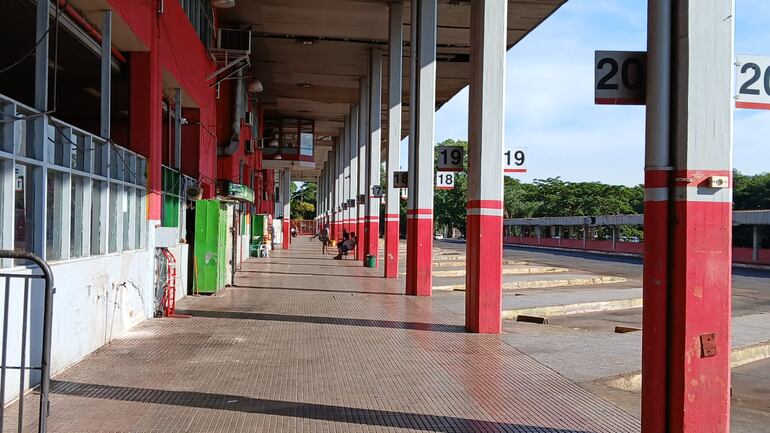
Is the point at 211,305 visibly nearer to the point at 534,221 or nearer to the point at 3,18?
the point at 3,18

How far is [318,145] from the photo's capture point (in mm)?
60125

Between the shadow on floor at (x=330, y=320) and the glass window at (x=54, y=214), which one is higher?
the glass window at (x=54, y=214)

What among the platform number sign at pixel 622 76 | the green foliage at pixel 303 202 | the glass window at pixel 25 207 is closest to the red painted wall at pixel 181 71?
the glass window at pixel 25 207

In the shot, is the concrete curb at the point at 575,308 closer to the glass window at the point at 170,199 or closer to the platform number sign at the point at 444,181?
the platform number sign at the point at 444,181

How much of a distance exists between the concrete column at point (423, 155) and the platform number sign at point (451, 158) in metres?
2.01

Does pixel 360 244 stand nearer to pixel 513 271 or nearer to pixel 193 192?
pixel 513 271

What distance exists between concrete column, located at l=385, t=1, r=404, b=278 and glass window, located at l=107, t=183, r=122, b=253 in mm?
11682

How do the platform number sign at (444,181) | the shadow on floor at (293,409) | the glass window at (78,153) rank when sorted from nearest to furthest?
the shadow on floor at (293,409)
the glass window at (78,153)
the platform number sign at (444,181)

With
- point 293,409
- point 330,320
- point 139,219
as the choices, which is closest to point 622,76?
point 293,409

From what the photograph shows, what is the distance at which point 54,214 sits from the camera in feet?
26.9

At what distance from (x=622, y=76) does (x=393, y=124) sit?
1689 cm

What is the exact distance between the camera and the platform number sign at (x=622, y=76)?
5906mm

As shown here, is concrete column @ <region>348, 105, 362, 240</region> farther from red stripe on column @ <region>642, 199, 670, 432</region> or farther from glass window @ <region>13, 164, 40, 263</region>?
red stripe on column @ <region>642, 199, 670, 432</region>

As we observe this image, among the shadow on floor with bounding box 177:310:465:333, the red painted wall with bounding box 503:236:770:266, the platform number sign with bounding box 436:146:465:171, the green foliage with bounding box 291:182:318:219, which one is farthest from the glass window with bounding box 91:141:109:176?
the green foliage with bounding box 291:182:318:219
